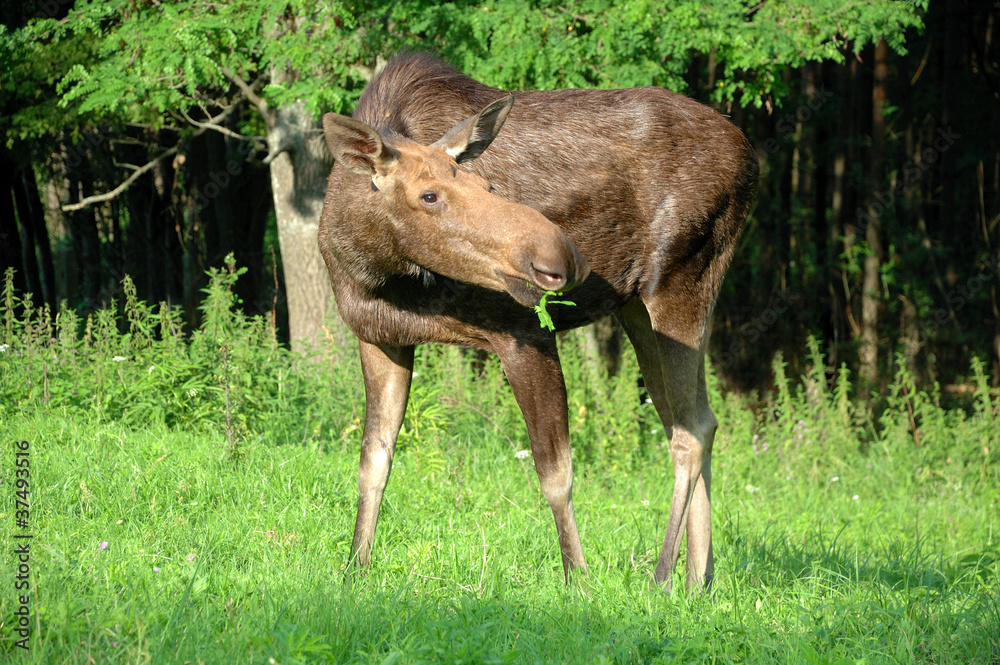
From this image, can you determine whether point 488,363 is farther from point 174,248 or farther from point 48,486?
point 174,248

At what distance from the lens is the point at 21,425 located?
5.79 m

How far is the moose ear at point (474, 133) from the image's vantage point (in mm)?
4027

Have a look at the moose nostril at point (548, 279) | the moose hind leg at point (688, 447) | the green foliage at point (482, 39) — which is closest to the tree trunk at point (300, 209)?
the green foliage at point (482, 39)

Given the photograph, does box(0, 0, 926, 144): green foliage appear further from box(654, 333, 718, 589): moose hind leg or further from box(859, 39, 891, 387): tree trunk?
box(859, 39, 891, 387): tree trunk

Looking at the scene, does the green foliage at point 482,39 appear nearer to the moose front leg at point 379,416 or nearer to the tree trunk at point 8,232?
the moose front leg at point 379,416

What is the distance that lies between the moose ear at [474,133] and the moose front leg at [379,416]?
1058 mm

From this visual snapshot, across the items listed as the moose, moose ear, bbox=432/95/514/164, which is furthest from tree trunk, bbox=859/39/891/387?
moose ear, bbox=432/95/514/164

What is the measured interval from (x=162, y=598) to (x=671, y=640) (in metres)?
1.92

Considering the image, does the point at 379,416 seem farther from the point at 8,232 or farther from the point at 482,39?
the point at 8,232

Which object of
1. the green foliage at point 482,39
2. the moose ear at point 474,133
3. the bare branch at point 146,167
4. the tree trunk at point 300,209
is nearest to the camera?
the moose ear at point 474,133

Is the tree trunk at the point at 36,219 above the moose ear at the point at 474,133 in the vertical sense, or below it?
below

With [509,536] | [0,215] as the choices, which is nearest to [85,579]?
[509,536]

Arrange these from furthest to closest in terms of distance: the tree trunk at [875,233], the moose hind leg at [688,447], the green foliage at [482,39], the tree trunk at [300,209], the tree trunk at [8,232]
Answer: the tree trunk at [875,233]
the tree trunk at [8,232]
the tree trunk at [300,209]
the green foliage at [482,39]
the moose hind leg at [688,447]

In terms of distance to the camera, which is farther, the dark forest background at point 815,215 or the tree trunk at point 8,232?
the dark forest background at point 815,215
